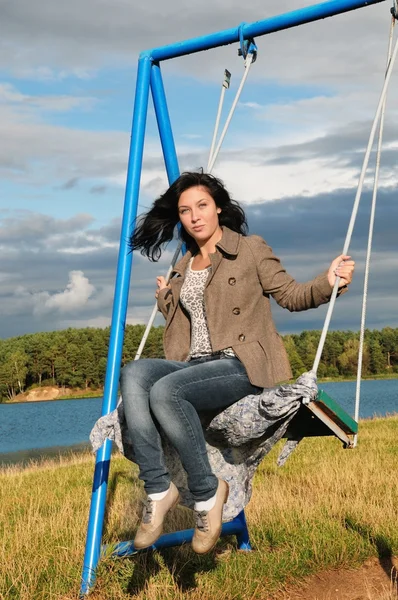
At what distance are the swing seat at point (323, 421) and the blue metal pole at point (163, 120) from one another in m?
2.15

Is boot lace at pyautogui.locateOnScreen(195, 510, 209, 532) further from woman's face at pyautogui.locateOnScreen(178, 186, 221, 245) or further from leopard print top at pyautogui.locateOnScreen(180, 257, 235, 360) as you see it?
woman's face at pyautogui.locateOnScreen(178, 186, 221, 245)

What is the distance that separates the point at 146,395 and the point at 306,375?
0.79 m

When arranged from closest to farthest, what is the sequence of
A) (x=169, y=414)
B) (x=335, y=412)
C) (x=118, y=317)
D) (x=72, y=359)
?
(x=169, y=414)
(x=335, y=412)
(x=118, y=317)
(x=72, y=359)

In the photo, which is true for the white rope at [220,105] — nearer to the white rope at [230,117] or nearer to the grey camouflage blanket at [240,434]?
the white rope at [230,117]

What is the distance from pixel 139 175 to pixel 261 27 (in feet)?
4.23

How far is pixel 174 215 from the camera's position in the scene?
4.71 m

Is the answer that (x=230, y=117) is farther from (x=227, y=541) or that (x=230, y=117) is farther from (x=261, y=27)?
(x=227, y=541)

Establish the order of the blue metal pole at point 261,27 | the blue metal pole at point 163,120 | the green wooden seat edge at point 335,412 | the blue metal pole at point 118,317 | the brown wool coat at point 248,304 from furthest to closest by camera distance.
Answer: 1. the blue metal pole at point 163,120
2. the blue metal pole at point 261,27
3. the blue metal pole at point 118,317
4. the brown wool coat at point 248,304
5. the green wooden seat edge at point 335,412

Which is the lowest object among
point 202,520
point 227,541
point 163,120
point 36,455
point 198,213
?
point 36,455

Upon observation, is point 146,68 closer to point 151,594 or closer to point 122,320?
point 122,320

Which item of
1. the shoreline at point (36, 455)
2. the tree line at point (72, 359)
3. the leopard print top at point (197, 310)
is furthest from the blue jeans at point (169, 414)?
the tree line at point (72, 359)

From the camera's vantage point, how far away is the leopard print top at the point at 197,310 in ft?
13.9

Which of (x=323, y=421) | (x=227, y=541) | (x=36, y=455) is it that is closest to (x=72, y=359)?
(x=36, y=455)

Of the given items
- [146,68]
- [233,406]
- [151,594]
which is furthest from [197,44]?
[151,594]
